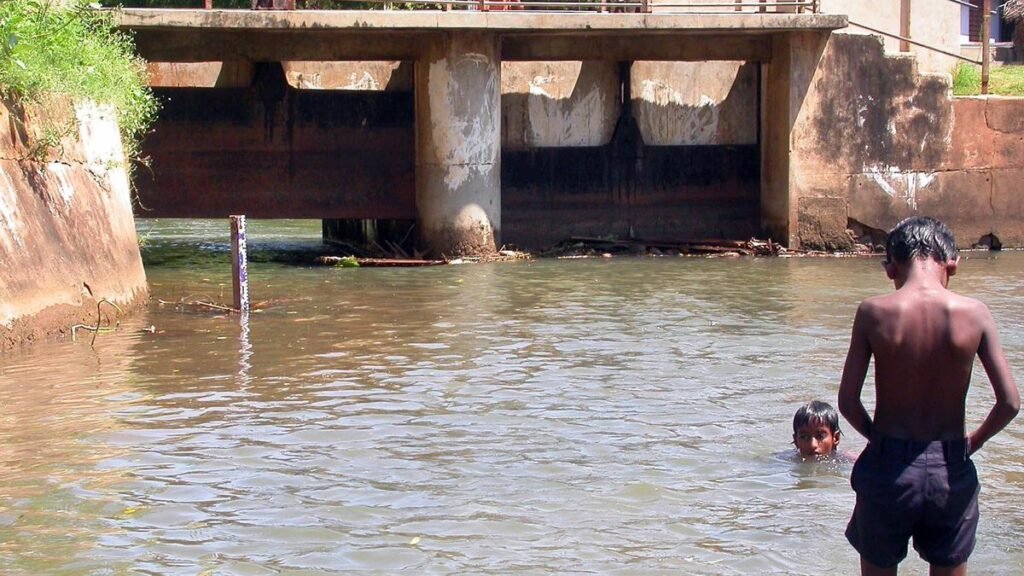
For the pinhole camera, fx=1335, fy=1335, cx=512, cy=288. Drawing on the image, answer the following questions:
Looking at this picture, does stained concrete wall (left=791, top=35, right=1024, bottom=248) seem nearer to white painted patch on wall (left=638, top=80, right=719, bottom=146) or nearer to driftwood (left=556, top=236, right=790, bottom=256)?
driftwood (left=556, top=236, right=790, bottom=256)

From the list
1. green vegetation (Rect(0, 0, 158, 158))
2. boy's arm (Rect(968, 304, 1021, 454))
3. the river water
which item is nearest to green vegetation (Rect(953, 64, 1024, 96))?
the river water

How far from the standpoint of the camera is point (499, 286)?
16141 millimetres

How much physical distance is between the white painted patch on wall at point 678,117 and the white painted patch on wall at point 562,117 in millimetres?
801

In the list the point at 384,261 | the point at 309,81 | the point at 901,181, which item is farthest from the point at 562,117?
the point at 901,181

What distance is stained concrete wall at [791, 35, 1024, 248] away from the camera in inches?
789

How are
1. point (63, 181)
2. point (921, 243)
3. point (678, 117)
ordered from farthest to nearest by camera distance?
point (678, 117) → point (63, 181) → point (921, 243)

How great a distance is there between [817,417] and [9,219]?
691 centimetres

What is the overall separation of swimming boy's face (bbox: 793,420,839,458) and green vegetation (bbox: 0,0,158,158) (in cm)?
732

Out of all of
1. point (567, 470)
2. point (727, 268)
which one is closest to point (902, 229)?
point (567, 470)

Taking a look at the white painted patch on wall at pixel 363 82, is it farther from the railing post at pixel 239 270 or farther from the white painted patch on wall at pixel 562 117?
the railing post at pixel 239 270

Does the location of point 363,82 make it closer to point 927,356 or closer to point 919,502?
point 927,356

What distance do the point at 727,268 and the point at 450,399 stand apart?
380 inches

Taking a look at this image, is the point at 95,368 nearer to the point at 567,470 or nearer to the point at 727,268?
the point at 567,470

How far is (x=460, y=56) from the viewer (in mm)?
18875
